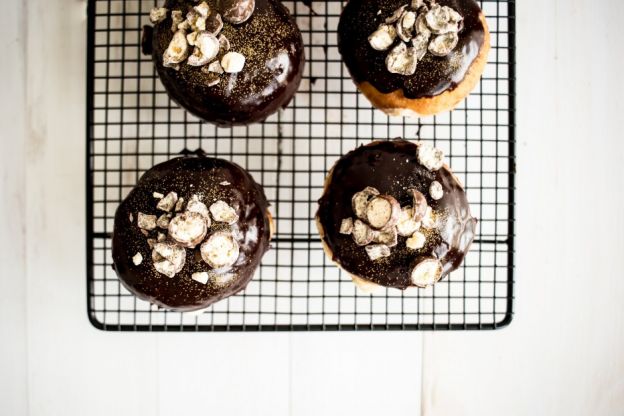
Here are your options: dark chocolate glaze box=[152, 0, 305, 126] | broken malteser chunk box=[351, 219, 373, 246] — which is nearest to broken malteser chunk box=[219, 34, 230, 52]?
dark chocolate glaze box=[152, 0, 305, 126]

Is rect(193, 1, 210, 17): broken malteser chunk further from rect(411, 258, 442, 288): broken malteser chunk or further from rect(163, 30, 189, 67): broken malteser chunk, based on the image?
rect(411, 258, 442, 288): broken malteser chunk

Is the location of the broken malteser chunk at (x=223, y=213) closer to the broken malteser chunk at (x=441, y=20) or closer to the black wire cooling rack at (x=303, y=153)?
the black wire cooling rack at (x=303, y=153)

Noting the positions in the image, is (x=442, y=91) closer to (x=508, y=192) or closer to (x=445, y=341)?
(x=508, y=192)
